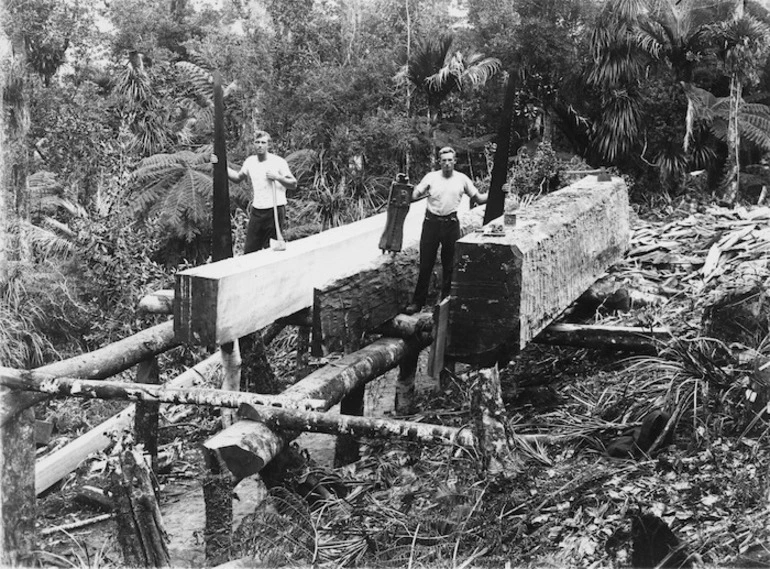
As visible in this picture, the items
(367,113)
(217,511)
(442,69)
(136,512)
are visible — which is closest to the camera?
(136,512)

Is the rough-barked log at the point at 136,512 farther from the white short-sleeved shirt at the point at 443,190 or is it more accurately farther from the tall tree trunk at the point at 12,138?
the tall tree trunk at the point at 12,138

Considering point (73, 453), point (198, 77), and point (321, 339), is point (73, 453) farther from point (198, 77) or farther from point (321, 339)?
point (198, 77)

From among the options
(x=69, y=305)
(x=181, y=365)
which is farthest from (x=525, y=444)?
(x=69, y=305)

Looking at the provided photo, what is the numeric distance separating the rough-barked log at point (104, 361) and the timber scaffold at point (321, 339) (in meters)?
0.01

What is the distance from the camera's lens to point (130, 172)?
1523 centimetres

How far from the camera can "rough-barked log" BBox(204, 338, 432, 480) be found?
16.7ft

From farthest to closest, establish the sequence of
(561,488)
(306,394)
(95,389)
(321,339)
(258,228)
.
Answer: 1. (258,228)
2. (321,339)
3. (306,394)
4. (95,389)
5. (561,488)

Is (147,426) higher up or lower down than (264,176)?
lower down

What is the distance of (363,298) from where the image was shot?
267 inches

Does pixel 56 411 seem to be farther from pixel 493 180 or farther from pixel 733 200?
pixel 733 200

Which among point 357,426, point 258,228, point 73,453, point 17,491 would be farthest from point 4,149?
point 357,426

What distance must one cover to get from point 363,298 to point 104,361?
6.40 feet

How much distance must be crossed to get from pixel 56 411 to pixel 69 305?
8.35 ft

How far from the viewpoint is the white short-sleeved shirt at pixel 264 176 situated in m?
8.10
